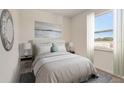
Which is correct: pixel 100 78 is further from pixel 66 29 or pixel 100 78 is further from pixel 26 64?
pixel 26 64

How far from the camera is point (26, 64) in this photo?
2922 millimetres

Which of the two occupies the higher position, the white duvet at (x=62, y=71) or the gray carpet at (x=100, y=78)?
the white duvet at (x=62, y=71)

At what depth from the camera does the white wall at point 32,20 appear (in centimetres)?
277

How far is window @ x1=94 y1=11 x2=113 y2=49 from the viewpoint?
2.81 meters

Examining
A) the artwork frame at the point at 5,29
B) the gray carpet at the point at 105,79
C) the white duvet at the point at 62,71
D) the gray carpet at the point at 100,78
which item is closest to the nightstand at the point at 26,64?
the gray carpet at the point at 100,78

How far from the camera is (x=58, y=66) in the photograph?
1929mm

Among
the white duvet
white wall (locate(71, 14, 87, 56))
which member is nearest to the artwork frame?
the white duvet

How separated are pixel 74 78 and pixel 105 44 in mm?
Answer: 1451

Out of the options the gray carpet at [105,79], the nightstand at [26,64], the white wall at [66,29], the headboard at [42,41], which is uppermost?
the white wall at [66,29]

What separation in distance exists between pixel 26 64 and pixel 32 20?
1250 mm

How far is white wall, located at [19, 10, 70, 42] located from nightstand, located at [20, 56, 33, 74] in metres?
0.52

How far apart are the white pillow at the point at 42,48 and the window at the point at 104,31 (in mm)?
1419

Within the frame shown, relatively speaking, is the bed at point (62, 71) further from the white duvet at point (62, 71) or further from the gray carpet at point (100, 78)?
the gray carpet at point (100, 78)
